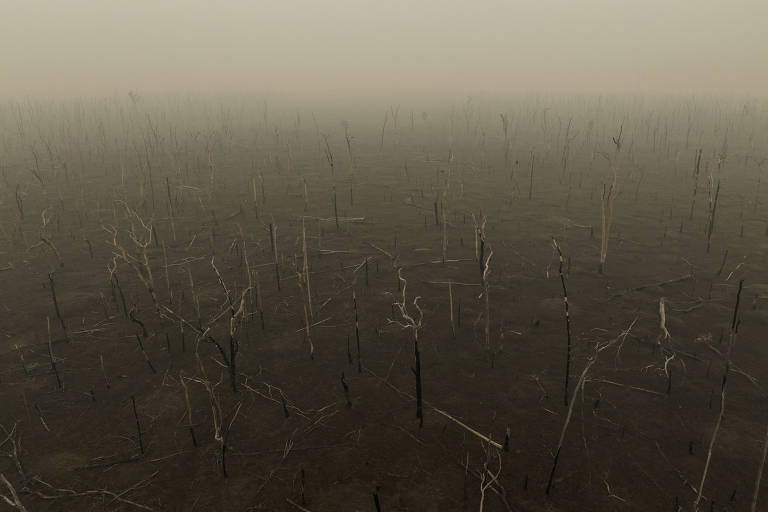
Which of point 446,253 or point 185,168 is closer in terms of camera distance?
point 446,253

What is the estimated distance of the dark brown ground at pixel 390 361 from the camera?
103 inches

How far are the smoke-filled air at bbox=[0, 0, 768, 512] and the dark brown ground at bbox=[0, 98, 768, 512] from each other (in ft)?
0.07

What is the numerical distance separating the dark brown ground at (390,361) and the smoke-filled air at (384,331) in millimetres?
20

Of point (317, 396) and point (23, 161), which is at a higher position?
point (23, 161)

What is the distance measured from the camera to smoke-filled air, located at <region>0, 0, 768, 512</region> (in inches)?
104

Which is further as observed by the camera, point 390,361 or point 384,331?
point 384,331

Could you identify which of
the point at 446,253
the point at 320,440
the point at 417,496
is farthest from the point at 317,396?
the point at 446,253

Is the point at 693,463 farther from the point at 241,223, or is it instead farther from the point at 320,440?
the point at 241,223

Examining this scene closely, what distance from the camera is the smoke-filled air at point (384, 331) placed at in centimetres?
265

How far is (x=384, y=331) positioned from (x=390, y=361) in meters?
0.46

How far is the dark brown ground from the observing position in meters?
2.63

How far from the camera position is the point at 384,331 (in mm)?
4137

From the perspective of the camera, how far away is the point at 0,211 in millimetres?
7406

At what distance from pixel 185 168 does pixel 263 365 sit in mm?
7649
